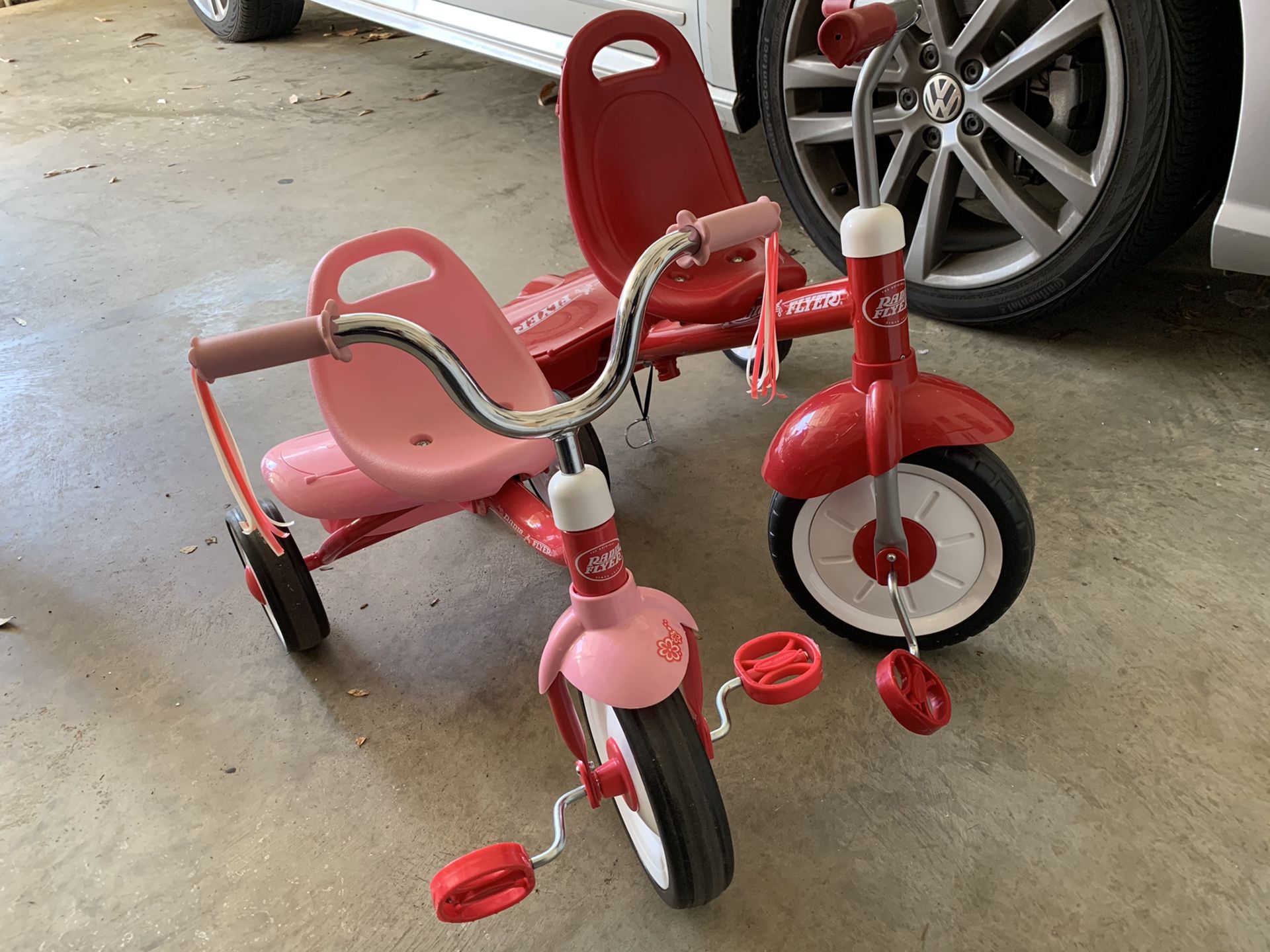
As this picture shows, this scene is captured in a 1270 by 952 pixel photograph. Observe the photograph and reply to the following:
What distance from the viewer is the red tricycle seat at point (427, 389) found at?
1530mm

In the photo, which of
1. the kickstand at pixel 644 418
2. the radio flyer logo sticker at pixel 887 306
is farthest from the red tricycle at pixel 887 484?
the kickstand at pixel 644 418

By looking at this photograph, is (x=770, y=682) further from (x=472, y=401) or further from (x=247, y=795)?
(x=247, y=795)

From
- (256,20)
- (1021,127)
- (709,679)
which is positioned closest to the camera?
(709,679)

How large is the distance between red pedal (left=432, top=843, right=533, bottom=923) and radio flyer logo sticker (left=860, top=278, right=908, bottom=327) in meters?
0.84

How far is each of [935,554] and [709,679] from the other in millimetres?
435

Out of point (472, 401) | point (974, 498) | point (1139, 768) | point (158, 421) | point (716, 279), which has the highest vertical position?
point (472, 401)

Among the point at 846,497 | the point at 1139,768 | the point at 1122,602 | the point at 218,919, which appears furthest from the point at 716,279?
the point at 218,919

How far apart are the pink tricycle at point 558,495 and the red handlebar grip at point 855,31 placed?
0.24 meters

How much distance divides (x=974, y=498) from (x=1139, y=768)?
0.46 meters

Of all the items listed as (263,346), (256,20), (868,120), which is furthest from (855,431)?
(256,20)

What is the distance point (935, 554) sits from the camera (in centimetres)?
156

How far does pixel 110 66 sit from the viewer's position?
5156mm

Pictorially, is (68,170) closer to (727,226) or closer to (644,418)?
(644,418)

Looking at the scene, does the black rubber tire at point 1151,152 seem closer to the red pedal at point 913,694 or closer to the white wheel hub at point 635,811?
the red pedal at point 913,694
